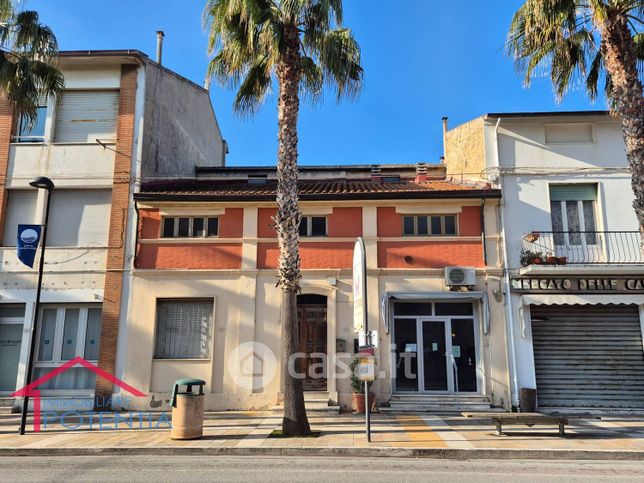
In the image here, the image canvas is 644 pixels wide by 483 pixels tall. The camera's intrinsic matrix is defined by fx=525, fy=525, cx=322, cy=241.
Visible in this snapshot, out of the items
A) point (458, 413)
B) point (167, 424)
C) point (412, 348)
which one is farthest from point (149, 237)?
point (458, 413)

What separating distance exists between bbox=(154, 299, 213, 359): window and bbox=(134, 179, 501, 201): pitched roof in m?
3.05

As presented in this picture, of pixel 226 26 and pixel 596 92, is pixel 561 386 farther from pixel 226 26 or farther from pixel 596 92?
pixel 226 26

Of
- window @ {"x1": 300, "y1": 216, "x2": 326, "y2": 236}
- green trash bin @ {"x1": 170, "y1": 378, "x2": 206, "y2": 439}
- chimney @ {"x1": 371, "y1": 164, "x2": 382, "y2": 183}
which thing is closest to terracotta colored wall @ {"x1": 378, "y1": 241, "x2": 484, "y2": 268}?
window @ {"x1": 300, "y1": 216, "x2": 326, "y2": 236}

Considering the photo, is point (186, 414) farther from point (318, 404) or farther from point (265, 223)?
point (265, 223)

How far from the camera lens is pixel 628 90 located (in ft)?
35.8

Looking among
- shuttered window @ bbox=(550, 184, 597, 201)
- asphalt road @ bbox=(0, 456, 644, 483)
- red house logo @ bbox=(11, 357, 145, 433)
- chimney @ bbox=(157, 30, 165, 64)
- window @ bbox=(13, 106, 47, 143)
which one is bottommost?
asphalt road @ bbox=(0, 456, 644, 483)

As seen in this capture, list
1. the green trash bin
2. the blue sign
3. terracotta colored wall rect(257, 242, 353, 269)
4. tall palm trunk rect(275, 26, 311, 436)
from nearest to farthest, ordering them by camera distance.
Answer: the green trash bin, tall palm trunk rect(275, 26, 311, 436), the blue sign, terracotta colored wall rect(257, 242, 353, 269)

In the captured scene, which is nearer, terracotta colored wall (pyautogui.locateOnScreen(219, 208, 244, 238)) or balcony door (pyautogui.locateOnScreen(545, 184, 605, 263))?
balcony door (pyautogui.locateOnScreen(545, 184, 605, 263))

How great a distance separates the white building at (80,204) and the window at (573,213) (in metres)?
12.2

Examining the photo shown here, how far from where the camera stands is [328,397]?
13961 millimetres

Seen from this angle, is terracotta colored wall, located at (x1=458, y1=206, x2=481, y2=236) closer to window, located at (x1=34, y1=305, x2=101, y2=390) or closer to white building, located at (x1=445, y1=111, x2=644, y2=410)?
white building, located at (x1=445, y1=111, x2=644, y2=410)

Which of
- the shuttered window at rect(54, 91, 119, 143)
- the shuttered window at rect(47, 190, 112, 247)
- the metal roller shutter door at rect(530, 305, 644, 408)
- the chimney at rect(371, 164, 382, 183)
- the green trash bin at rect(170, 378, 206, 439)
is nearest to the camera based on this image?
the green trash bin at rect(170, 378, 206, 439)

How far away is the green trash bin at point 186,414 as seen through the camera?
392 inches

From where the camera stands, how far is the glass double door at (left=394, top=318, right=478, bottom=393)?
1438 centimetres
